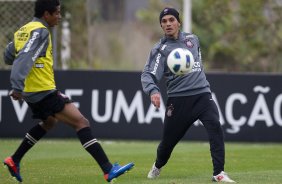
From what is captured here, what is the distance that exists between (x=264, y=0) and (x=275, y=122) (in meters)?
8.90

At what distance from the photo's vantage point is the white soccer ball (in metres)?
10.9

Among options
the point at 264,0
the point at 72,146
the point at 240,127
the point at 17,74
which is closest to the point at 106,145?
the point at 72,146

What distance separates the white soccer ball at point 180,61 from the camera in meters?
10.9

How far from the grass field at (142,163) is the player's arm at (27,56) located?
1.58 meters

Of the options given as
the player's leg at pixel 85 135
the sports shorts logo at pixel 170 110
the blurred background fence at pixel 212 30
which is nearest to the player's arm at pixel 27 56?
the player's leg at pixel 85 135

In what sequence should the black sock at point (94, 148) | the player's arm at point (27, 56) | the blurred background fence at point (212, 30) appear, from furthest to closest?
1. the blurred background fence at point (212, 30)
2. the black sock at point (94, 148)
3. the player's arm at point (27, 56)

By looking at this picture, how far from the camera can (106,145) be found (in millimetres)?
17500

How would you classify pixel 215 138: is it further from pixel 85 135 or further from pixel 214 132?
pixel 85 135

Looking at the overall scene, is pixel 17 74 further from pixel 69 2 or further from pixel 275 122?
pixel 69 2

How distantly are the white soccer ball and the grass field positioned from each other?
138cm

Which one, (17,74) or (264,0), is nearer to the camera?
(17,74)

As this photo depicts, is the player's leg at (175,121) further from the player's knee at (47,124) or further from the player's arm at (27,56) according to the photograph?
the player's arm at (27,56)

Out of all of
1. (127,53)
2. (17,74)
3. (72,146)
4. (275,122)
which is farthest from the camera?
(127,53)

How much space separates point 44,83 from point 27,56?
0.47 meters
